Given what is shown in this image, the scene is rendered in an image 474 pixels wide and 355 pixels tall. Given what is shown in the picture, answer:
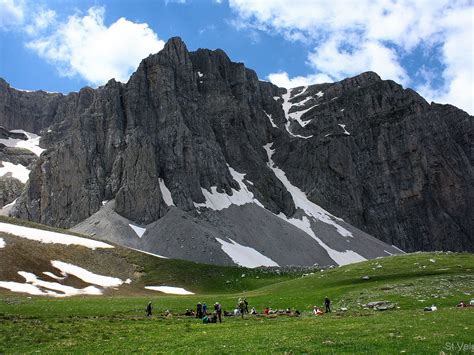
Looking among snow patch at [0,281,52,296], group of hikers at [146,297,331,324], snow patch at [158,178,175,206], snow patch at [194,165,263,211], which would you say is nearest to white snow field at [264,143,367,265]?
snow patch at [194,165,263,211]

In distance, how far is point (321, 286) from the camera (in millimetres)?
62031

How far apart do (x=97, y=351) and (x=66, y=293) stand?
4619cm

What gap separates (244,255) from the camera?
5276 inches

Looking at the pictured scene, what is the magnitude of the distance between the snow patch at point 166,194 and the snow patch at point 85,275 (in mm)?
74685

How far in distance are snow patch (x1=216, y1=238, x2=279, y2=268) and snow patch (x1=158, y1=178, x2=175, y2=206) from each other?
24.7 meters

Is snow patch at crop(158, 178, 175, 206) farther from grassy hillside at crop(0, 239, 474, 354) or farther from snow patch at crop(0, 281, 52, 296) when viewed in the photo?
grassy hillside at crop(0, 239, 474, 354)

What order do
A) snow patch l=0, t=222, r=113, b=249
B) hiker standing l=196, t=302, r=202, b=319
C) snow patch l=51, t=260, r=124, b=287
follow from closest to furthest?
hiker standing l=196, t=302, r=202, b=319 < snow patch l=51, t=260, r=124, b=287 < snow patch l=0, t=222, r=113, b=249

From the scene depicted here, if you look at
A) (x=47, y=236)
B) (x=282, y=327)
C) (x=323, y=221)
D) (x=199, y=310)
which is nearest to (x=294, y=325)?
(x=282, y=327)

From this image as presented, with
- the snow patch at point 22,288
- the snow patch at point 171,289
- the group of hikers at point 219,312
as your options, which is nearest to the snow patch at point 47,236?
the snow patch at point 171,289

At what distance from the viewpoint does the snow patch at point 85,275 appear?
242 ft

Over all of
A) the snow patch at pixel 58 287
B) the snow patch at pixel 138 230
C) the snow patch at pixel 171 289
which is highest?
the snow patch at pixel 138 230

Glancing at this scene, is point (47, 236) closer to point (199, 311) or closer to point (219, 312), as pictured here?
point (199, 311)

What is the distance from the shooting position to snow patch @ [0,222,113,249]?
274ft

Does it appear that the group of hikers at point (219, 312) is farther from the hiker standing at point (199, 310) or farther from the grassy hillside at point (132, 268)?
the grassy hillside at point (132, 268)
